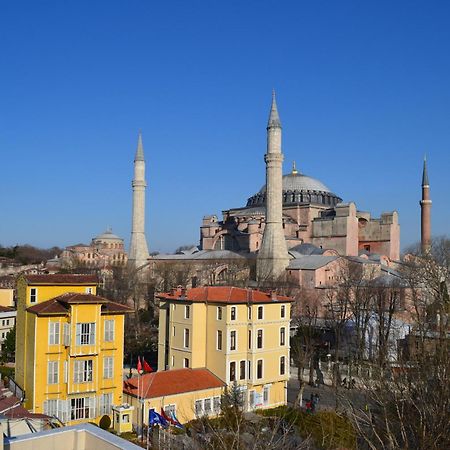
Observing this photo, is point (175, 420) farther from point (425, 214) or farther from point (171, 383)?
point (425, 214)

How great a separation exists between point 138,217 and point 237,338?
A: 37361mm

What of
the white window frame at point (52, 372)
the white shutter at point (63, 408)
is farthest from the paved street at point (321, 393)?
the white window frame at point (52, 372)

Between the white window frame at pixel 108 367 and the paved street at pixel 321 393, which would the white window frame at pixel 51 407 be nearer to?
the white window frame at pixel 108 367

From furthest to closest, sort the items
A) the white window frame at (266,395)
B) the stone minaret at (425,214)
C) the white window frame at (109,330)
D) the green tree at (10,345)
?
the stone minaret at (425,214) → the green tree at (10,345) → the white window frame at (266,395) → the white window frame at (109,330)

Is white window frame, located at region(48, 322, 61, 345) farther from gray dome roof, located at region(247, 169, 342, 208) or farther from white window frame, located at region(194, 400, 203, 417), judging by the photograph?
gray dome roof, located at region(247, 169, 342, 208)

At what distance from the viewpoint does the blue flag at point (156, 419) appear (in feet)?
59.3

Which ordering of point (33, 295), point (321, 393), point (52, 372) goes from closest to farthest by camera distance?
point (52, 372) < point (33, 295) < point (321, 393)

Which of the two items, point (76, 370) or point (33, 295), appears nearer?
point (76, 370)

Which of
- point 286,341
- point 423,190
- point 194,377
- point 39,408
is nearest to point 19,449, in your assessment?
point 39,408

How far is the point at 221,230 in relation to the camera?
63.2 metres

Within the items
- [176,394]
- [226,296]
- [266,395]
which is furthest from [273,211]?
[176,394]

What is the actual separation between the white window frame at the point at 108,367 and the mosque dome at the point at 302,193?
46.5 m

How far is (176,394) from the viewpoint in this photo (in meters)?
20.0

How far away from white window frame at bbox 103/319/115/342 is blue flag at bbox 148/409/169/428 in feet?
9.23
